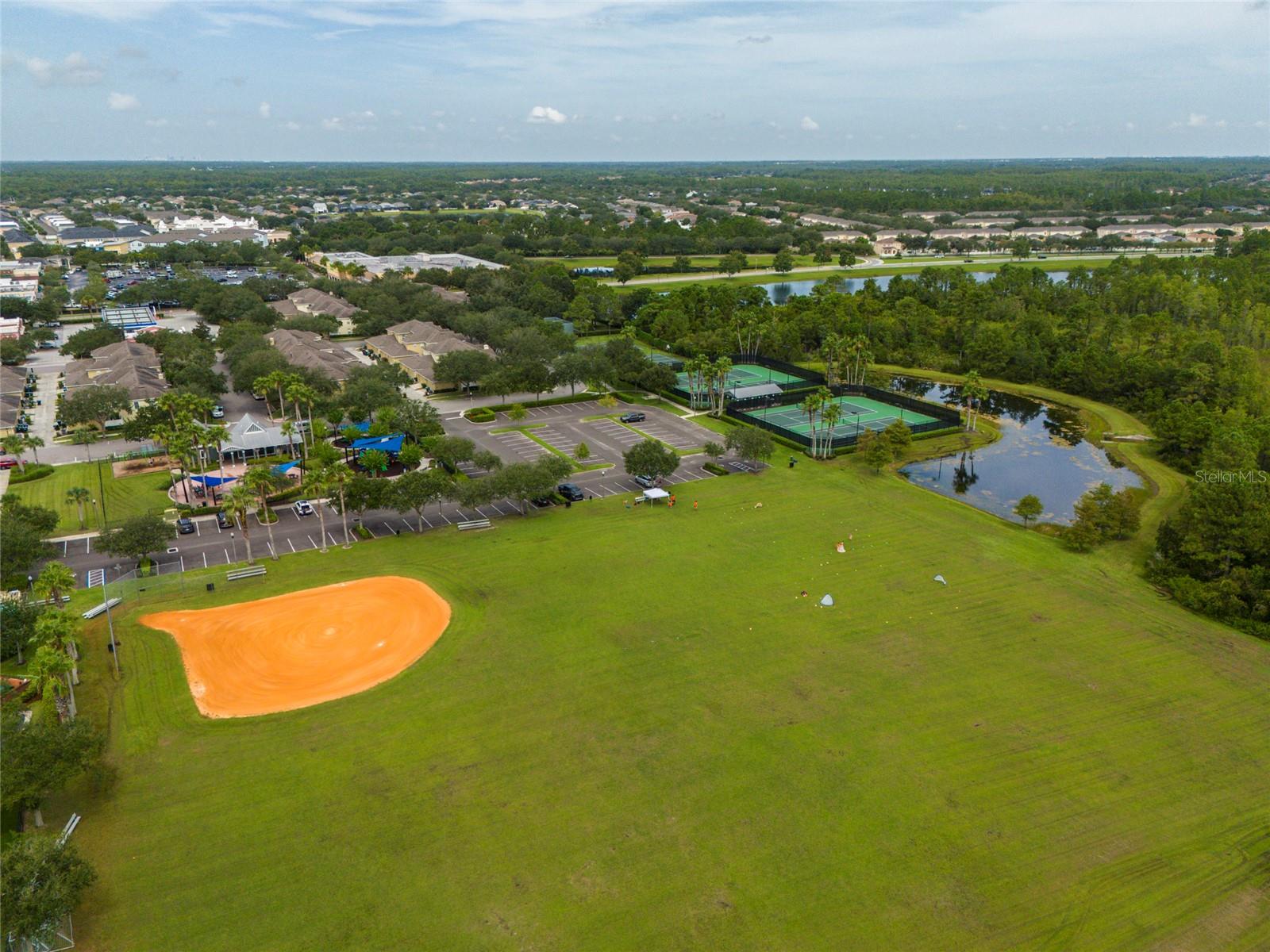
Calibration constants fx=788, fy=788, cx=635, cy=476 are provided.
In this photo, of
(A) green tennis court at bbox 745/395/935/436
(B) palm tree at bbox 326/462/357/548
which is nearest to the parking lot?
(A) green tennis court at bbox 745/395/935/436

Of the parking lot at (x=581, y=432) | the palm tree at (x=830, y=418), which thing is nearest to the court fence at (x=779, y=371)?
the parking lot at (x=581, y=432)

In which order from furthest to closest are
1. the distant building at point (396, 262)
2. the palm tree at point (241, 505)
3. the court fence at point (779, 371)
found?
1. the distant building at point (396, 262)
2. the court fence at point (779, 371)
3. the palm tree at point (241, 505)

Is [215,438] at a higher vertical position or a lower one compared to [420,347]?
lower

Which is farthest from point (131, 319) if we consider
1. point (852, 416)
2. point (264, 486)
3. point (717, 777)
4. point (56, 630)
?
point (717, 777)

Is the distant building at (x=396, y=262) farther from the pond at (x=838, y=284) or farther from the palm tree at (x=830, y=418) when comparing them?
the palm tree at (x=830, y=418)

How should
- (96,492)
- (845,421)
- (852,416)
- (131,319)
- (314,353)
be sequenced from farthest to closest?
(131,319) < (314,353) < (852,416) < (845,421) < (96,492)

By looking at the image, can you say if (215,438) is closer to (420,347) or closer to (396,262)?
(420,347)

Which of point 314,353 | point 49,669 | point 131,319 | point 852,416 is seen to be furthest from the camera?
point 131,319
